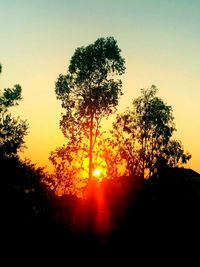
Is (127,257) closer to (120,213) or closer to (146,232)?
(146,232)

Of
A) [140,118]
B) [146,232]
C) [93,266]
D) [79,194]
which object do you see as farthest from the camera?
[140,118]

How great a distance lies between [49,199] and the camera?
30938 mm

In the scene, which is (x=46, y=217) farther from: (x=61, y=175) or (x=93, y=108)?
(x=93, y=108)

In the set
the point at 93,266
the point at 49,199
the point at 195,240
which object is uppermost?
the point at 49,199

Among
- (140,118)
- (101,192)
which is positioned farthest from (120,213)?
(140,118)

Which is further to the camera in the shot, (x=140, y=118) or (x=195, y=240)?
(x=140, y=118)

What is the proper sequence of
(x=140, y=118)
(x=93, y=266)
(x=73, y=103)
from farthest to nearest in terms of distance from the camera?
(x=140, y=118)
(x=73, y=103)
(x=93, y=266)

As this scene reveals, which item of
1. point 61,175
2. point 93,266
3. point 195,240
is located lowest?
point 93,266

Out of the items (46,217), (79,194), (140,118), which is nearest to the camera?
(46,217)

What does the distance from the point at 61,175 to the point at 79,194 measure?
10.3 ft

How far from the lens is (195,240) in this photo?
2394cm

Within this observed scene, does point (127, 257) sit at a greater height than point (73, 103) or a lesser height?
lesser

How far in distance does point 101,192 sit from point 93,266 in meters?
10.5

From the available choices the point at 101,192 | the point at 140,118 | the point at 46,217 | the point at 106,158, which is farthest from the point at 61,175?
the point at 140,118
